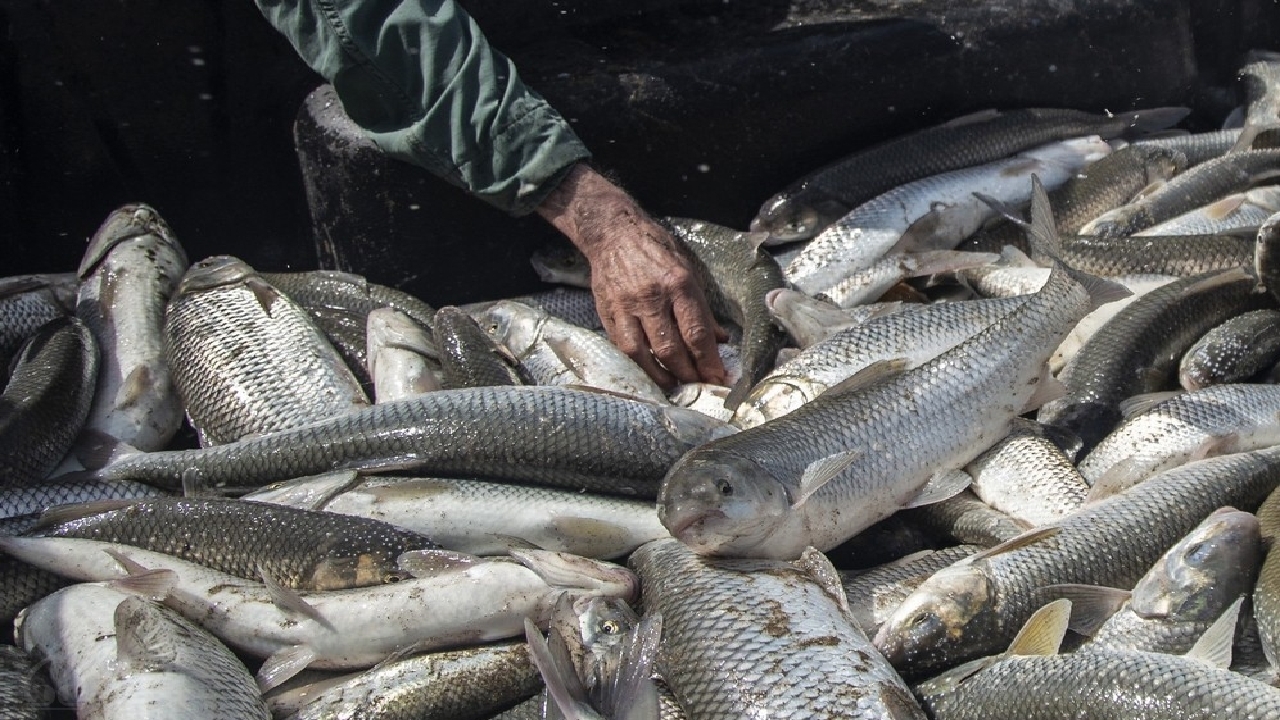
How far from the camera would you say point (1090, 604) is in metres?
3.00

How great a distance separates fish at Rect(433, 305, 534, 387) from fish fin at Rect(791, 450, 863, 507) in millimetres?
1282

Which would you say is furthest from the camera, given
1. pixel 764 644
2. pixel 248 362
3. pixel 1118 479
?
pixel 248 362

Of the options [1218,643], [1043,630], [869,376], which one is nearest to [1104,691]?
[1043,630]

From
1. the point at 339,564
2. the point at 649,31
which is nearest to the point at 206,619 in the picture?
the point at 339,564

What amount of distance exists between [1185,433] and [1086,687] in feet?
4.15

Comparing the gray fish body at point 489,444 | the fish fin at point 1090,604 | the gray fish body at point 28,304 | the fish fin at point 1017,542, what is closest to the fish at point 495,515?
the gray fish body at point 489,444

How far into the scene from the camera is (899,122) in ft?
17.5

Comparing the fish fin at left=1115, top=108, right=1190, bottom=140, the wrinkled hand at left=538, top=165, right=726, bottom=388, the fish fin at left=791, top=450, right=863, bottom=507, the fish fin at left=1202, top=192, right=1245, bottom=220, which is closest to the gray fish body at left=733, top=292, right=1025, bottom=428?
the wrinkled hand at left=538, top=165, right=726, bottom=388

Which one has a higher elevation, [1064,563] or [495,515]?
[1064,563]

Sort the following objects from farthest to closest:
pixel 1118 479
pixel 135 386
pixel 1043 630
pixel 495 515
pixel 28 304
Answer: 1. pixel 28 304
2. pixel 135 386
3. pixel 1118 479
4. pixel 495 515
5. pixel 1043 630

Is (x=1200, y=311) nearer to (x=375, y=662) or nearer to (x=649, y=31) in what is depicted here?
(x=649, y=31)

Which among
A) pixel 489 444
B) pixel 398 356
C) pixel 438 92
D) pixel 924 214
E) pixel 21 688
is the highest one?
pixel 438 92

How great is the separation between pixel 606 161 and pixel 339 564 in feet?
7.74

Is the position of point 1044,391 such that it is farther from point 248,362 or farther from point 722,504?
point 248,362
